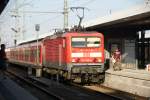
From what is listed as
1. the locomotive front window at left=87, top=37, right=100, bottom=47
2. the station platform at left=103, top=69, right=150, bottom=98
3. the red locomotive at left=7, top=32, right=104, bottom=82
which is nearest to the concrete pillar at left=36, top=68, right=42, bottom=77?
the red locomotive at left=7, top=32, right=104, bottom=82

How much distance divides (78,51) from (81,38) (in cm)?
73

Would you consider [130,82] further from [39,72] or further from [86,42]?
[39,72]

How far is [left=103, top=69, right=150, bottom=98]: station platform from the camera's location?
1935cm

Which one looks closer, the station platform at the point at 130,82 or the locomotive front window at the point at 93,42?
the station platform at the point at 130,82

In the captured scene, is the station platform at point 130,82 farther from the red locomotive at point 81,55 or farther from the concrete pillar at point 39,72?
the concrete pillar at point 39,72

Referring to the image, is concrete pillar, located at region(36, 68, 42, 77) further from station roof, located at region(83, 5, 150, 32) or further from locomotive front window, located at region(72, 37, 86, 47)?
locomotive front window, located at region(72, 37, 86, 47)

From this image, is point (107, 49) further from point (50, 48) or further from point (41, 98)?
point (41, 98)

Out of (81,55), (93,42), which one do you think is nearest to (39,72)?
(81,55)

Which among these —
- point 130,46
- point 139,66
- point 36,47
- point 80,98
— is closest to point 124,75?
point 80,98

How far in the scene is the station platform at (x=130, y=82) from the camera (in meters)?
19.3

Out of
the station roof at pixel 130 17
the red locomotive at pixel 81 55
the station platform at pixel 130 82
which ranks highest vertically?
the station roof at pixel 130 17

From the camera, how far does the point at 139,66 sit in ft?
114

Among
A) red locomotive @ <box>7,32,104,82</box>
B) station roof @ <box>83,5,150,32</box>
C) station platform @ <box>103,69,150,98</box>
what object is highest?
station roof @ <box>83,5,150,32</box>

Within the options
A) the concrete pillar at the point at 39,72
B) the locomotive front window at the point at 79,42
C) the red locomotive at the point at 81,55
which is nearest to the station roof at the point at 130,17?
the red locomotive at the point at 81,55
